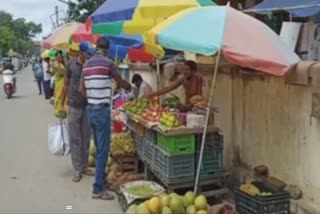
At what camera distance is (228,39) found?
18.2ft

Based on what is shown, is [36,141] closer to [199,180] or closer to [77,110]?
[77,110]

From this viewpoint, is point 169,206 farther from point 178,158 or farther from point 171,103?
point 171,103

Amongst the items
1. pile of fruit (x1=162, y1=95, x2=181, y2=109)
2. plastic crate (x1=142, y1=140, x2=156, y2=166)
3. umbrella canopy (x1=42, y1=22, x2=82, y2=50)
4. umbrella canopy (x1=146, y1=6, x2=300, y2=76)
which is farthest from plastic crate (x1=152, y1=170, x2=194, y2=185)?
umbrella canopy (x1=42, y1=22, x2=82, y2=50)

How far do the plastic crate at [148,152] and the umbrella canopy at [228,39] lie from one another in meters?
1.73

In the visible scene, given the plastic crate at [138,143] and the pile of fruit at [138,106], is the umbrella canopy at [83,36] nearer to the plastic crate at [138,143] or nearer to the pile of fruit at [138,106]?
the pile of fruit at [138,106]

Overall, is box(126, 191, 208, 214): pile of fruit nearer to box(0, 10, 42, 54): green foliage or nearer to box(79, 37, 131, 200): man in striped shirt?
box(79, 37, 131, 200): man in striped shirt

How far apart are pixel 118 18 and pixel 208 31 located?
7.91 ft

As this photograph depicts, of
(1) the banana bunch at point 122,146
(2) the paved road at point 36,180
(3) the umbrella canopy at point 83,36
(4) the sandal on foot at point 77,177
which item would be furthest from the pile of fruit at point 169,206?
(3) the umbrella canopy at point 83,36

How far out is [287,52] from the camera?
582 cm

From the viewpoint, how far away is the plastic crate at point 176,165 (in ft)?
21.4

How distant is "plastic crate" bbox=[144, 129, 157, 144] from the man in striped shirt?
555 mm

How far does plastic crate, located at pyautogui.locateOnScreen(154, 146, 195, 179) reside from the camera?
21.4 ft

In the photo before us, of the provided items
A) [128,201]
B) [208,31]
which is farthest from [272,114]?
[128,201]

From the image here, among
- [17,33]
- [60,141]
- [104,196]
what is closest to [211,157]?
[104,196]
